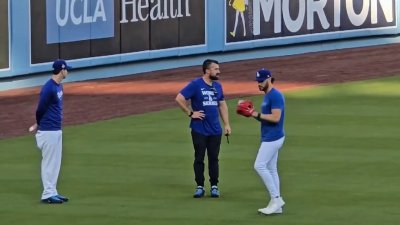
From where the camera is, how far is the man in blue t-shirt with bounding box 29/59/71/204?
50.2 ft

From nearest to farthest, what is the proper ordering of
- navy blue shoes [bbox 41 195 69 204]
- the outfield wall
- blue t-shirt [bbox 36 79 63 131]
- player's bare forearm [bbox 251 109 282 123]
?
1. player's bare forearm [bbox 251 109 282 123]
2. blue t-shirt [bbox 36 79 63 131]
3. navy blue shoes [bbox 41 195 69 204]
4. the outfield wall

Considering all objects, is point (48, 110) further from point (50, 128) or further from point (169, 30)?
point (169, 30)

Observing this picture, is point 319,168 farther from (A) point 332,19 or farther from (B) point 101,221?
(A) point 332,19

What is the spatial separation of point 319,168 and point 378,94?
8.60m

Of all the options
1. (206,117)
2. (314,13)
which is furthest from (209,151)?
(314,13)

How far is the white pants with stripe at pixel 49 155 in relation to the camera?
50.2 feet

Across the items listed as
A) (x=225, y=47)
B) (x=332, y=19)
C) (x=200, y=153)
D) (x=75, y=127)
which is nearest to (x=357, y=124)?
(x=75, y=127)

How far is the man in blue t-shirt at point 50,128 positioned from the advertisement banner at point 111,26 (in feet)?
39.5

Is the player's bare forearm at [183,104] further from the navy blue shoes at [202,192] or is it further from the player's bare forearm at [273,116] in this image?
the player's bare forearm at [273,116]

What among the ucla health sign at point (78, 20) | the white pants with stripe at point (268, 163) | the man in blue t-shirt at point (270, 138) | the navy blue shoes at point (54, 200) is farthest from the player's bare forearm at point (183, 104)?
the ucla health sign at point (78, 20)

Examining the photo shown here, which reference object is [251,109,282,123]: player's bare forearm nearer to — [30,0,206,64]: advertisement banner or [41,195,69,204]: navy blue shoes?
[41,195,69,204]: navy blue shoes

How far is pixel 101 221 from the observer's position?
14.3m

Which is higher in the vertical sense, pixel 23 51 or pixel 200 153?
pixel 23 51

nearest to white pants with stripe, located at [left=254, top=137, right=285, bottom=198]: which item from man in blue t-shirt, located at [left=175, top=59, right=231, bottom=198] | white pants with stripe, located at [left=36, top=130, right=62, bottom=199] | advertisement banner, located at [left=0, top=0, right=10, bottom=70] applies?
man in blue t-shirt, located at [left=175, top=59, right=231, bottom=198]
